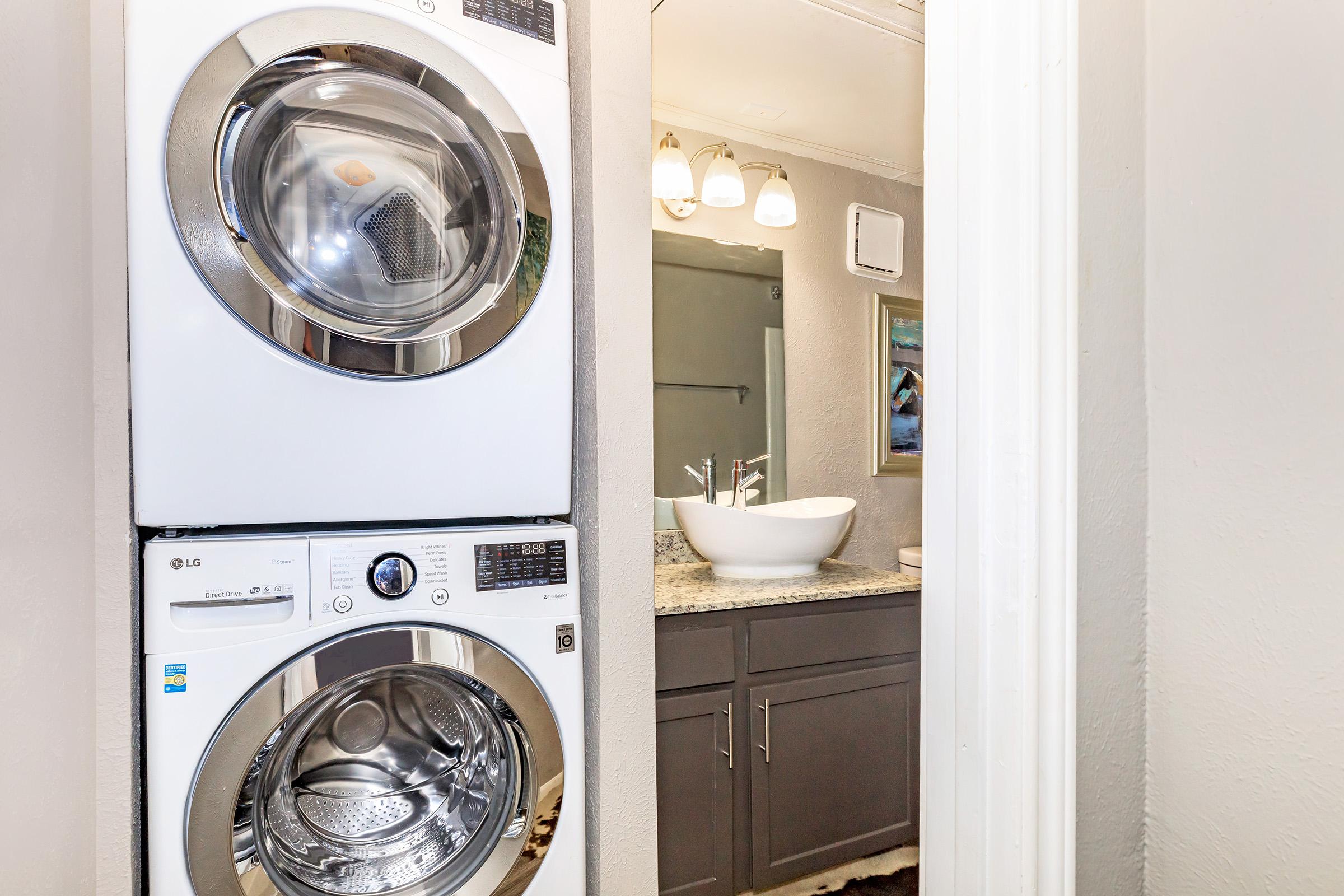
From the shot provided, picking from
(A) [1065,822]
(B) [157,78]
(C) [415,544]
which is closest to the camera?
(A) [1065,822]

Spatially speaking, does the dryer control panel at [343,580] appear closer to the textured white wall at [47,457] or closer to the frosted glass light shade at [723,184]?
the textured white wall at [47,457]

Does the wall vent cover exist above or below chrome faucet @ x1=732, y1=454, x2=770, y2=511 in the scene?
above

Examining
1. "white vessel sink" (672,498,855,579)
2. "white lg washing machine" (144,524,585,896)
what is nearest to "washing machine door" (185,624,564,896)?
"white lg washing machine" (144,524,585,896)

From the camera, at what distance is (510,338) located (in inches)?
47.2

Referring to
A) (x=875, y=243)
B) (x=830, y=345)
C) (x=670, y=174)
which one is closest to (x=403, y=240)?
(x=670, y=174)

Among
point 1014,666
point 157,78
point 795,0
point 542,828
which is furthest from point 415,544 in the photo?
point 795,0

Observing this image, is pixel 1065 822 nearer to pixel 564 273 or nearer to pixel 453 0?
pixel 564 273

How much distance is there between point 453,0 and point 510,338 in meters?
0.56

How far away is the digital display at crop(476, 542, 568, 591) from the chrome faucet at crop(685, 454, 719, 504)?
1.13 meters

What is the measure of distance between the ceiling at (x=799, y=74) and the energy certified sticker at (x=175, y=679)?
5.90 feet

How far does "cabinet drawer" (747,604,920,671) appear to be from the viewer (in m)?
1.77

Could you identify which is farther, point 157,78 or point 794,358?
point 794,358

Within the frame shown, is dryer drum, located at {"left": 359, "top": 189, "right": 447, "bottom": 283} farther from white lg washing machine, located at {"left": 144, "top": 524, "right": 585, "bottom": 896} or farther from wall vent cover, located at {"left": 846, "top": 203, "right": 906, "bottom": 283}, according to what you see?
wall vent cover, located at {"left": 846, "top": 203, "right": 906, "bottom": 283}

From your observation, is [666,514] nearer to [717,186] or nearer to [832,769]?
[832,769]
